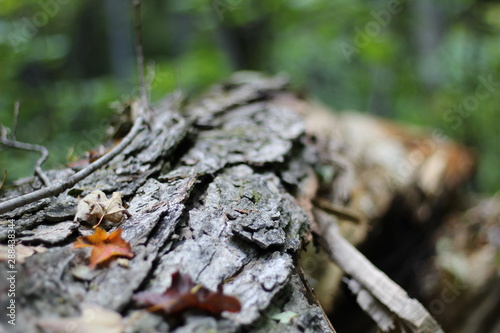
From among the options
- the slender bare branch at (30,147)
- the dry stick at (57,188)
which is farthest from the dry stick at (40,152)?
the dry stick at (57,188)

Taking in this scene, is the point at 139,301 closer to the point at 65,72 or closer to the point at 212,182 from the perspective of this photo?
the point at 212,182

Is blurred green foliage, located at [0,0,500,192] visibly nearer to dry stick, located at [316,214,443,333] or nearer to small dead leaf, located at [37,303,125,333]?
dry stick, located at [316,214,443,333]

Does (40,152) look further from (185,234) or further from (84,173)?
(185,234)

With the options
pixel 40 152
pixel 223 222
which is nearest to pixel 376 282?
pixel 223 222

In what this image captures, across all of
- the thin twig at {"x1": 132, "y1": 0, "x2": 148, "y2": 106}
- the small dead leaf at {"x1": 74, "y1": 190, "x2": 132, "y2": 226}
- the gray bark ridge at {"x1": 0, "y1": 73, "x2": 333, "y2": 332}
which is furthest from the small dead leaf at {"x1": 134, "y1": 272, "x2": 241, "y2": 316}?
the thin twig at {"x1": 132, "y1": 0, "x2": 148, "y2": 106}

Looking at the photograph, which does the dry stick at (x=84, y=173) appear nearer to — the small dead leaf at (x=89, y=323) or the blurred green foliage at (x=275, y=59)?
the small dead leaf at (x=89, y=323)
